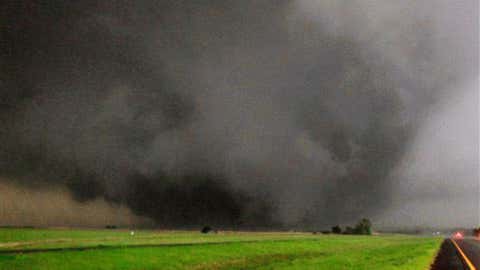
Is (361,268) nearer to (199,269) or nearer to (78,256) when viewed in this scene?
(199,269)

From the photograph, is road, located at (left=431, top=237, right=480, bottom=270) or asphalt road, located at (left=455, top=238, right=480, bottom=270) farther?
asphalt road, located at (left=455, top=238, right=480, bottom=270)

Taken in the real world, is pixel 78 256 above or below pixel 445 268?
above

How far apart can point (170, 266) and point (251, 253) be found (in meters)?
22.1

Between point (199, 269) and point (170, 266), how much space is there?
2.87 metres

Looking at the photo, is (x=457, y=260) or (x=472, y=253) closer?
(x=457, y=260)

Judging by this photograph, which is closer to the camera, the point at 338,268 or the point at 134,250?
the point at 338,268

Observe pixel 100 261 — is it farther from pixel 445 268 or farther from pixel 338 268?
pixel 445 268

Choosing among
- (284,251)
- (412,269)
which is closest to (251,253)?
(284,251)

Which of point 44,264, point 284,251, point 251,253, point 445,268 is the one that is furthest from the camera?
point 284,251

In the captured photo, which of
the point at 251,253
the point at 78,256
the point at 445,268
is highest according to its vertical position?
the point at 251,253

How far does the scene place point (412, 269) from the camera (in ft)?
144

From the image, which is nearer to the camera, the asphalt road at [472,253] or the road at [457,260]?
the road at [457,260]

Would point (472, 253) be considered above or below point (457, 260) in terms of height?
above

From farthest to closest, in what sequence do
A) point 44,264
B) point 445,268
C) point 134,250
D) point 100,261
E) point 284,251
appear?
point 284,251, point 134,250, point 100,261, point 44,264, point 445,268
